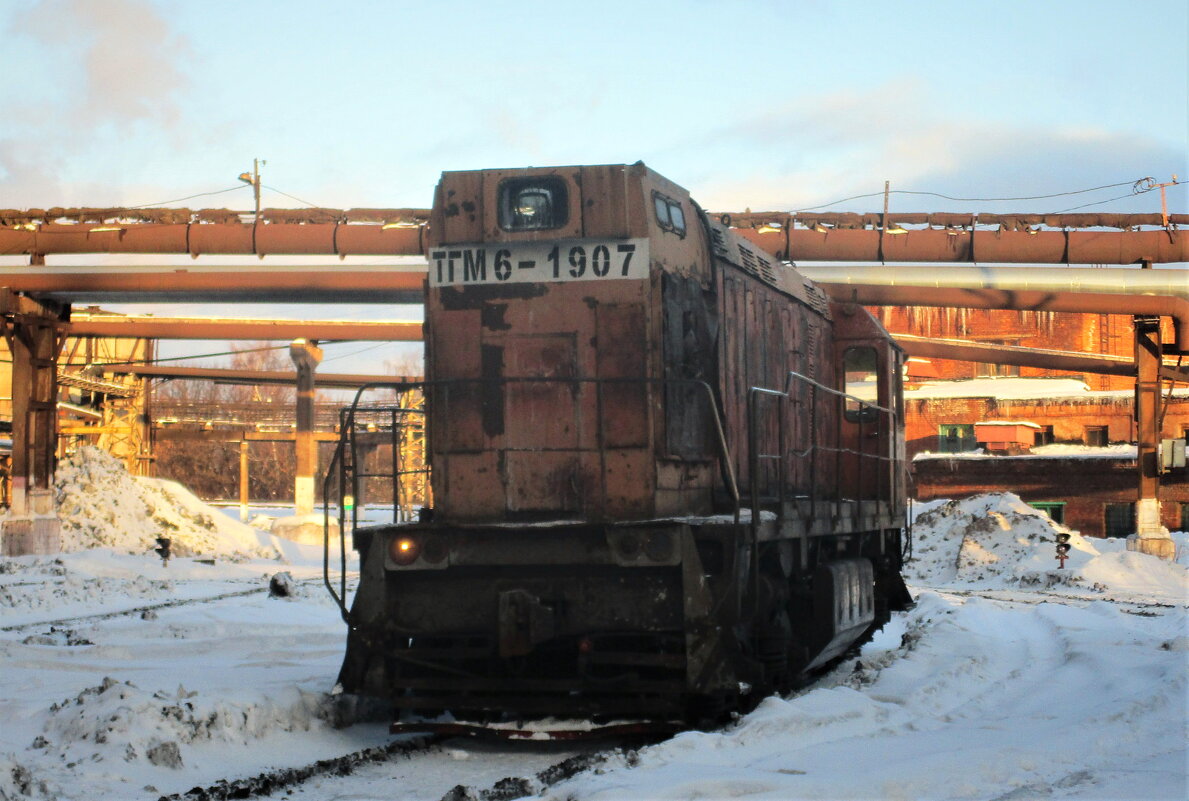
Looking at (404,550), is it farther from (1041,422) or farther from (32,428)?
(1041,422)

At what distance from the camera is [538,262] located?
7.42 metres

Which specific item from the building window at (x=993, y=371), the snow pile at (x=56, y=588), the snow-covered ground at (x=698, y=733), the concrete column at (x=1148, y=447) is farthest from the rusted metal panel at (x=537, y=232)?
the building window at (x=993, y=371)

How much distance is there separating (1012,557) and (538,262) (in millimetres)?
18865

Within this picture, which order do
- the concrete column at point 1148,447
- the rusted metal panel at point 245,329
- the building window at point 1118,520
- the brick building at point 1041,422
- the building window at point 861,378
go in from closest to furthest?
the building window at point 861,378 < the concrete column at point 1148,447 < the rusted metal panel at point 245,329 < the building window at point 1118,520 < the brick building at point 1041,422

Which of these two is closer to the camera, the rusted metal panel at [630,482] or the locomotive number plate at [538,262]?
the rusted metal panel at [630,482]

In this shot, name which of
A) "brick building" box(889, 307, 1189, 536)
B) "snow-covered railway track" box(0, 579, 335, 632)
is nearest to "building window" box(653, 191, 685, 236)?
"snow-covered railway track" box(0, 579, 335, 632)

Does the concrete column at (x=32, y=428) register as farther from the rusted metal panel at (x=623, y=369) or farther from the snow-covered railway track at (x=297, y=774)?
the rusted metal panel at (x=623, y=369)

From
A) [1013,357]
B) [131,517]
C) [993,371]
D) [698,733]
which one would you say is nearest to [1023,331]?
[993,371]

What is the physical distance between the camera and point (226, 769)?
5812 millimetres

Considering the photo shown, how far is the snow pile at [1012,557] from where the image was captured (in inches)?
830

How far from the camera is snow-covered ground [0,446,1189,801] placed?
509 cm

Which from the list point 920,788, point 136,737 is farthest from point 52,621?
point 920,788

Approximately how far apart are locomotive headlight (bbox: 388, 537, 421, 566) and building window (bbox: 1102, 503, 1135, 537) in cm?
3081

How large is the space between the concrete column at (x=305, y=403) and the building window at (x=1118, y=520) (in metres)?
21.7
